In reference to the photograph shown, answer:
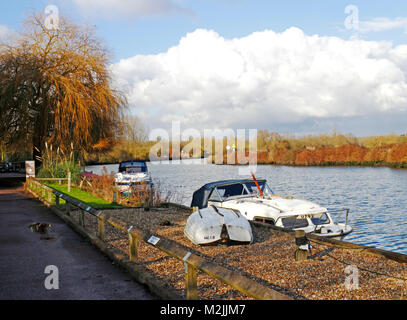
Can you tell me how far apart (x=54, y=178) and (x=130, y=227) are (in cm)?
1881

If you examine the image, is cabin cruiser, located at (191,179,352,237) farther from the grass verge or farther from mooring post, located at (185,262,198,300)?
mooring post, located at (185,262,198,300)

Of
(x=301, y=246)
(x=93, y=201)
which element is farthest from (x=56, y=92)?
(x=301, y=246)

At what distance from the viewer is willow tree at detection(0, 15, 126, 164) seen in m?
27.5

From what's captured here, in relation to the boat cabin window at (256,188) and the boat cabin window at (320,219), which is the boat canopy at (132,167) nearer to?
the boat cabin window at (256,188)

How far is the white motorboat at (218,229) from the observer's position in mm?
9336

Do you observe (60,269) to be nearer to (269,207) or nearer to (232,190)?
(269,207)

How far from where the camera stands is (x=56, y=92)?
28.3 m

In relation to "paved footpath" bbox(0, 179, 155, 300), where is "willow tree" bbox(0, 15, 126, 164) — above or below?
above

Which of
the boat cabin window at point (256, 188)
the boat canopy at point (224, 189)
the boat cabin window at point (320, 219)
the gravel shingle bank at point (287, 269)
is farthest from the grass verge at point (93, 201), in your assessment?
the boat cabin window at point (320, 219)

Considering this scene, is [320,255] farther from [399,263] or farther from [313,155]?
[313,155]

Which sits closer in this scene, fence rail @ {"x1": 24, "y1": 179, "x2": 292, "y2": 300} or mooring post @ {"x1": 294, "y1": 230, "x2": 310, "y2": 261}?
fence rail @ {"x1": 24, "y1": 179, "x2": 292, "y2": 300}

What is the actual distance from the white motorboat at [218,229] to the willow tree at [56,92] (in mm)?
19840

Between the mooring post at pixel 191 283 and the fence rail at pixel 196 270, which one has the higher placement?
the fence rail at pixel 196 270

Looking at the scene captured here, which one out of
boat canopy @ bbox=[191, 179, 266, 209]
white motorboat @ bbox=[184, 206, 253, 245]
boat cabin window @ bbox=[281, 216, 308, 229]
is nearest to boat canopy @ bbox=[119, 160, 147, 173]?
boat canopy @ bbox=[191, 179, 266, 209]
